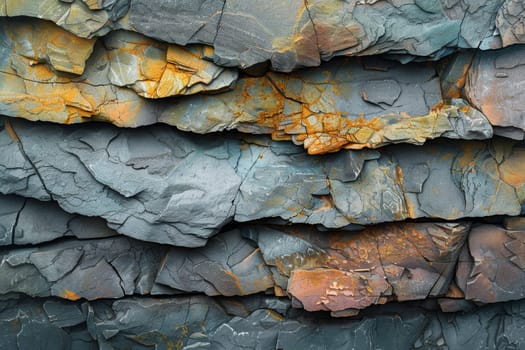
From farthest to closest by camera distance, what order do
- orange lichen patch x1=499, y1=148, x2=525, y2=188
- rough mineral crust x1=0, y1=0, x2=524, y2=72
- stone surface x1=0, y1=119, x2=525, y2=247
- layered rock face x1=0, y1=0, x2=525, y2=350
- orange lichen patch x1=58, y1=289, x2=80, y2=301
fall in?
orange lichen patch x1=58, y1=289, x2=80, y2=301, orange lichen patch x1=499, y1=148, x2=525, y2=188, stone surface x1=0, y1=119, x2=525, y2=247, layered rock face x1=0, y1=0, x2=525, y2=350, rough mineral crust x1=0, y1=0, x2=524, y2=72

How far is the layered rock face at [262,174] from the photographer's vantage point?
327 cm

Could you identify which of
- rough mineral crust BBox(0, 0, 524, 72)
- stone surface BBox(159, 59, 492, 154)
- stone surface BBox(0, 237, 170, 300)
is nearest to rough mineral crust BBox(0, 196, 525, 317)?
stone surface BBox(0, 237, 170, 300)

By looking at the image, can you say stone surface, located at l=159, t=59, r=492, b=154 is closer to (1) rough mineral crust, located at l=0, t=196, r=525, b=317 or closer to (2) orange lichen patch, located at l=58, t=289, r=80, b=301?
(1) rough mineral crust, located at l=0, t=196, r=525, b=317

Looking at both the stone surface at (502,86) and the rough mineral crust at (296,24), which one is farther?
the stone surface at (502,86)

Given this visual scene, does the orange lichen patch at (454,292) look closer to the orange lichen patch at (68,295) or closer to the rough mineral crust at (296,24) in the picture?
the rough mineral crust at (296,24)

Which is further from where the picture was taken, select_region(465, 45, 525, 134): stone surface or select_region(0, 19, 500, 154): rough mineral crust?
select_region(465, 45, 525, 134): stone surface

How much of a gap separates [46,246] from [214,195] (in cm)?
111

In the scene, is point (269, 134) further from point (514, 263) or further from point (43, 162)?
point (514, 263)

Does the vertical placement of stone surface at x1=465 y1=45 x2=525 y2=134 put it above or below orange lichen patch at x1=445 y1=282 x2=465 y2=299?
above

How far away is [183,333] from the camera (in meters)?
3.92

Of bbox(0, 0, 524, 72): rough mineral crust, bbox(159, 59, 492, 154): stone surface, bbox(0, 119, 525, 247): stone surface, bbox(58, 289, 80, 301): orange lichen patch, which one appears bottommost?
bbox(58, 289, 80, 301): orange lichen patch

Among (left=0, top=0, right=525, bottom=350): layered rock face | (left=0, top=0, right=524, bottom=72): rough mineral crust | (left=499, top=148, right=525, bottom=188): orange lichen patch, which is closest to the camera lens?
(left=0, top=0, right=524, bottom=72): rough mineral crust

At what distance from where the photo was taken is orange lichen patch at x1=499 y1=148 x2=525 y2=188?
3652 mm

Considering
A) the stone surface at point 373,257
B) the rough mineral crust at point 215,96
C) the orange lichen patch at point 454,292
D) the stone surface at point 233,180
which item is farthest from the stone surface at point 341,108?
the orange lichen patch at point 454,292
